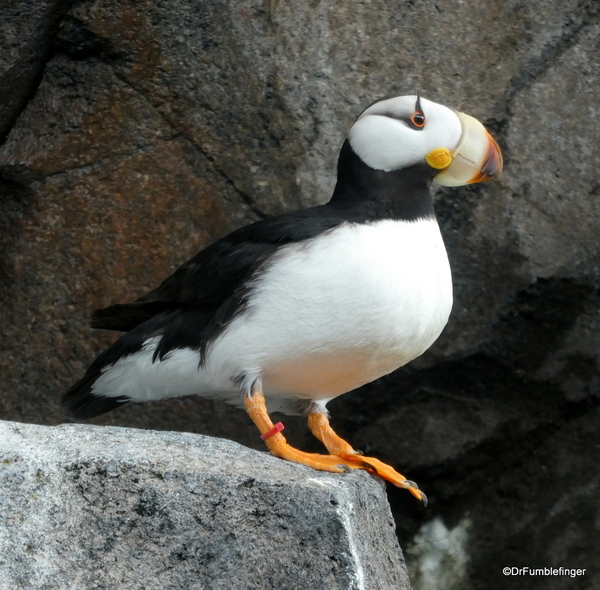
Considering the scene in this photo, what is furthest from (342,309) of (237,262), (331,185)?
(331,185)

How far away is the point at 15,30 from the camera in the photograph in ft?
13.7

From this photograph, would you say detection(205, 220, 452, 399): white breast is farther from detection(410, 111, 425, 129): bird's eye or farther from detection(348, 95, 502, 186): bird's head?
detection(410, 111, 425, 129): bird's eye

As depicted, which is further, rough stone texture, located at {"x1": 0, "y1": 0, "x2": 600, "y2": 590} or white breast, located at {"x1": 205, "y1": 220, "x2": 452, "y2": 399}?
rough stone texture, located at {"x1": 0, "y1": 0, "x2": 600, "y2": 590}

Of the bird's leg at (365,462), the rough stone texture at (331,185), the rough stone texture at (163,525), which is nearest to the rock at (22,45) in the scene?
the rough stone texture at (331,185)

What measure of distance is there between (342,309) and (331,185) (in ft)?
3.62

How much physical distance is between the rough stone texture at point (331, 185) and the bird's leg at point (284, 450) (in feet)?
3.42

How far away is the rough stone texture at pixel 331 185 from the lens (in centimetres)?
423

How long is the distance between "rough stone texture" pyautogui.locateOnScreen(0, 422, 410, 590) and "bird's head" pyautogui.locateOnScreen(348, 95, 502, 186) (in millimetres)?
1424

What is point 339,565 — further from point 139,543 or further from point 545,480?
point 545,480

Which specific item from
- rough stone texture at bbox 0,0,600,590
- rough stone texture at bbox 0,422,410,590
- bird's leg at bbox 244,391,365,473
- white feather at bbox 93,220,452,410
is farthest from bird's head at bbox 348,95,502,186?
rough stone texture at bbox 0,422,410,590

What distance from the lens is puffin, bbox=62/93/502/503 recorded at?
131 inches

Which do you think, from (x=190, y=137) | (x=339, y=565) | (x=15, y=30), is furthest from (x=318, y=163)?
(x=339, y=565)

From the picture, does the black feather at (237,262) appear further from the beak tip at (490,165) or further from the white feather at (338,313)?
the beak tip at (490,165)

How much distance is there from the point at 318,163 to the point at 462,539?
1720 mm
